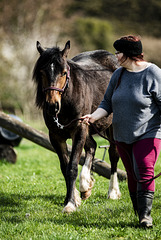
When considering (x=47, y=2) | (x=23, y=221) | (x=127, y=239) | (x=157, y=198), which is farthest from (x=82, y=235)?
(x=47, y=2)

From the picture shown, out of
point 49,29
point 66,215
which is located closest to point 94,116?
point 66,215

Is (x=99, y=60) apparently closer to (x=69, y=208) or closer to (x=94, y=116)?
(x=94, y=116)

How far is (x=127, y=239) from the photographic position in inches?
133

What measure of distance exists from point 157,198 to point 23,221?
197 centimetres

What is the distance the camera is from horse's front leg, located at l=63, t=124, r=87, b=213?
4.70 meters

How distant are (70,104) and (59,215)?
1573 millimetres

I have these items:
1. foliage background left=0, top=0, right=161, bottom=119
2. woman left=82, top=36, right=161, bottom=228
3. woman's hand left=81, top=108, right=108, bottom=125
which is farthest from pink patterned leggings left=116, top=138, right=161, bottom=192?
foliage background left=0, top=0, right=161, bottom=119

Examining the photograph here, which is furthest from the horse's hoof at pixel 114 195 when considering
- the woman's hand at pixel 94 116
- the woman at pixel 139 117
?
the woman's hand at pixel 94 116

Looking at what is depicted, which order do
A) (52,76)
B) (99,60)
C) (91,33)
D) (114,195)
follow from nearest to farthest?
(52,76)
(114,195)
(99,60)
(91,33)

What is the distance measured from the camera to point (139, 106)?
3660 mm

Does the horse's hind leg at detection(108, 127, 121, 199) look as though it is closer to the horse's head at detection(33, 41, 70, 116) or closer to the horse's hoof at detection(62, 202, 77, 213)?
the horse's hoof at detection(62, 202, 77, 213)

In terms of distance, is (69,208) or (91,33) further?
(91,33)

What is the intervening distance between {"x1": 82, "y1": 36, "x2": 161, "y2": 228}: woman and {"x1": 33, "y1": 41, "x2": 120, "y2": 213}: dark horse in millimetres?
658

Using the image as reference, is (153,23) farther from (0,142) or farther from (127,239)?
(127,239)
